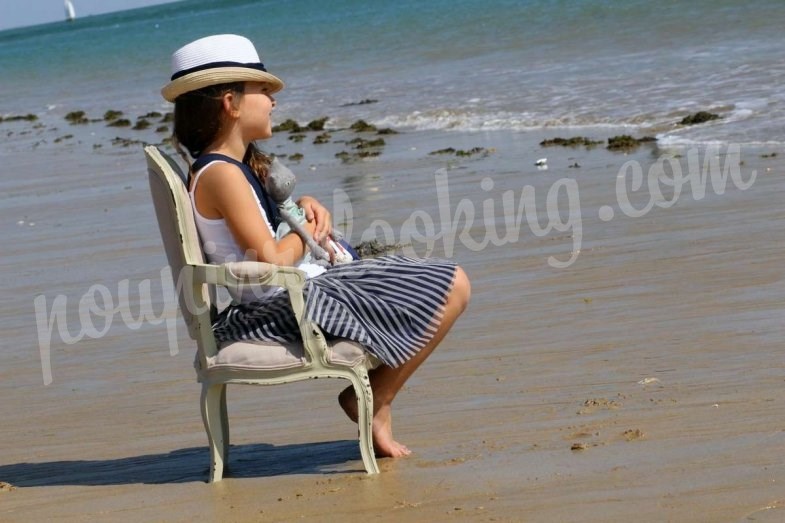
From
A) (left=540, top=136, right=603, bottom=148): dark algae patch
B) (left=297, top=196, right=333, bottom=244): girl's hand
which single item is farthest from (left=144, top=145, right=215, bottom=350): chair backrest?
(left=540, top=136, right=603, bottom=148): dark algae patch

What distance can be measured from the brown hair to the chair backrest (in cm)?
13

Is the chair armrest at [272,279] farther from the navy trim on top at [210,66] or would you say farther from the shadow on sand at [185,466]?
the navy trim on top at [210,66]

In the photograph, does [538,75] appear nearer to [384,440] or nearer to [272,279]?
[384,440]

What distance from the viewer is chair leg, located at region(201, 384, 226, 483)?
3.79 meters

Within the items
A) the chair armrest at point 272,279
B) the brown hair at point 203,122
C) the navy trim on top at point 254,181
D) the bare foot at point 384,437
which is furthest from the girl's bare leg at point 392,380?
the brown hair at point 203,122

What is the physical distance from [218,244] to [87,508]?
894mm

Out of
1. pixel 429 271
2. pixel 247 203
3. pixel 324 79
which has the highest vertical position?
pixel 247 203

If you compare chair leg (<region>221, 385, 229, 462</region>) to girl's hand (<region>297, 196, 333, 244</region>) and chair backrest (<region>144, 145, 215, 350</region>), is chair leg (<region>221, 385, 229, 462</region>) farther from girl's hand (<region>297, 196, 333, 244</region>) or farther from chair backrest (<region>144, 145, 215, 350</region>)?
girl's hand (<region>297, 196, 333, 244</region>)

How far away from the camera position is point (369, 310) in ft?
12.2

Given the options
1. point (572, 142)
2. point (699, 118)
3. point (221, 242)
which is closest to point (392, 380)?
point (221, 242)

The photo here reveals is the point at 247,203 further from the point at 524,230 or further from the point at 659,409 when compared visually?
the point at 524,230

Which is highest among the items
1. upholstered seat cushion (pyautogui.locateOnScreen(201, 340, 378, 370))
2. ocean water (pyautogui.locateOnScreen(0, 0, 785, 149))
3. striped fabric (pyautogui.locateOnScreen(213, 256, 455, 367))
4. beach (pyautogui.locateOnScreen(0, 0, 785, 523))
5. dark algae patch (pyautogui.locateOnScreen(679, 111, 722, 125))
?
striped fabric (pyautogui.locateOnScreen(213, 256, 455, 367))

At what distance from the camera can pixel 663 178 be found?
8.16m

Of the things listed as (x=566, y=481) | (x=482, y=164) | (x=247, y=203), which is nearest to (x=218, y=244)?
(x=247, y=203)
